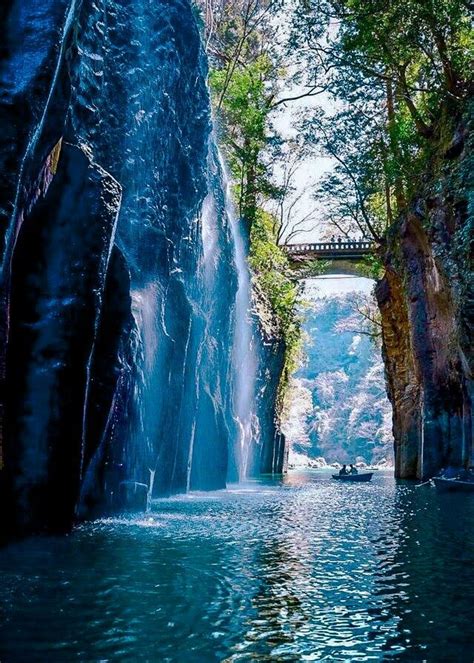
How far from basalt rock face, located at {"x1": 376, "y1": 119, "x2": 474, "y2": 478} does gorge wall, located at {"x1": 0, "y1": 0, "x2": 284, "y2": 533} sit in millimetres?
8847

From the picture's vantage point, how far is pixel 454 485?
2145 cm

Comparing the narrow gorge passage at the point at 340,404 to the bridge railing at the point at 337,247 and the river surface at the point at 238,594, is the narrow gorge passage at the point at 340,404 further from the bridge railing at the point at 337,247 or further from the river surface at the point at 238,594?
the river surface at the point at 238,594

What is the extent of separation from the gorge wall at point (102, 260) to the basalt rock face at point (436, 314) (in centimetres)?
885

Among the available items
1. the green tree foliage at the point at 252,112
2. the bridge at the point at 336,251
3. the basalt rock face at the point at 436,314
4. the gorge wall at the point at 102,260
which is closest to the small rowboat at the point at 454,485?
the basalt rock face at the point at 436,314

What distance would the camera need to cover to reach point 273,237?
1666 inches

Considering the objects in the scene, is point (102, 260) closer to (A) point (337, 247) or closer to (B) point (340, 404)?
(A) point (337, 247)

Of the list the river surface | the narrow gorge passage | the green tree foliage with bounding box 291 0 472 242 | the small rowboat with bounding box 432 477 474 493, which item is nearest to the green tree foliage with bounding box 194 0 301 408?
the green tree foliage with bounding box 291 0 472 242

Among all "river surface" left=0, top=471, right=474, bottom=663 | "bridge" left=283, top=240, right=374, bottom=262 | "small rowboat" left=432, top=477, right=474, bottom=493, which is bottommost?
"river surface" left=0, top=471, right=474, bottom=663

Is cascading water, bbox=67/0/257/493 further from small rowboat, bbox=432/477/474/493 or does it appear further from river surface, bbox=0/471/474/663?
small rowboat, bbox=432/477/474/493

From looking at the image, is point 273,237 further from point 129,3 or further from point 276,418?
point 129,3

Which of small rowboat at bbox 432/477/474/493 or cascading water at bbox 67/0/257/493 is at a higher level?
cascading water at bbox 67/0/257/493

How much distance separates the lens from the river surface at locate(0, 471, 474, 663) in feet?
15.3

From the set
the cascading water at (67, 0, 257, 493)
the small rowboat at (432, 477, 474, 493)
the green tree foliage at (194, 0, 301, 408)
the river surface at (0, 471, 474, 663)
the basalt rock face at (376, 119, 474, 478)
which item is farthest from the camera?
the green tree foliage at (194, 0, 301, 408)

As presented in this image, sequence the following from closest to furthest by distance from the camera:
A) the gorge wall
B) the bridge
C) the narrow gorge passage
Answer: the gorge wall → the bridge → the narrow gorge passage
